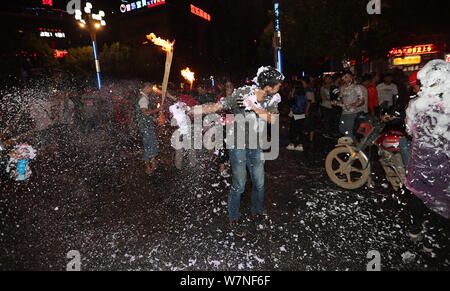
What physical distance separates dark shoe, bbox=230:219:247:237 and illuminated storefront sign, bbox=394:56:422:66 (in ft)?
60.4

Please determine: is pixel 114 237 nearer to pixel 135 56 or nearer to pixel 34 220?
pixel 34 220

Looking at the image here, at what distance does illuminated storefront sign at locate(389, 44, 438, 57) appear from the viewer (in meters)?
15.4

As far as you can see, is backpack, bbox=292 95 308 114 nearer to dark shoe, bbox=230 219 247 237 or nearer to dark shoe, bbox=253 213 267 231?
dark shoe, bbox=253 213 267 231

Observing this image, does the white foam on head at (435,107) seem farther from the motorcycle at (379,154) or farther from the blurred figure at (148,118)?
the blurred figure at (148,118)

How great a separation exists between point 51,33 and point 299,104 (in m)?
94.9

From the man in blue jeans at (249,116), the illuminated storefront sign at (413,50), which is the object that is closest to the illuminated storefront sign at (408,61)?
the illuminated storefront sign at (413,50)

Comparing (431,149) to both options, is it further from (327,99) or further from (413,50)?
(413,50)

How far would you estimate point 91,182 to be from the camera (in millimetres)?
5719

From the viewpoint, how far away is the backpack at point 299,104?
7.70 metres

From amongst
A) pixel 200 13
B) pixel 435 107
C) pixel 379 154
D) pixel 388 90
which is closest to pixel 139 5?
pixel 200 13

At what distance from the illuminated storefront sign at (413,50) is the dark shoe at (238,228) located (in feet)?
58.0

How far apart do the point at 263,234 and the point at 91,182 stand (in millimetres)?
4028
